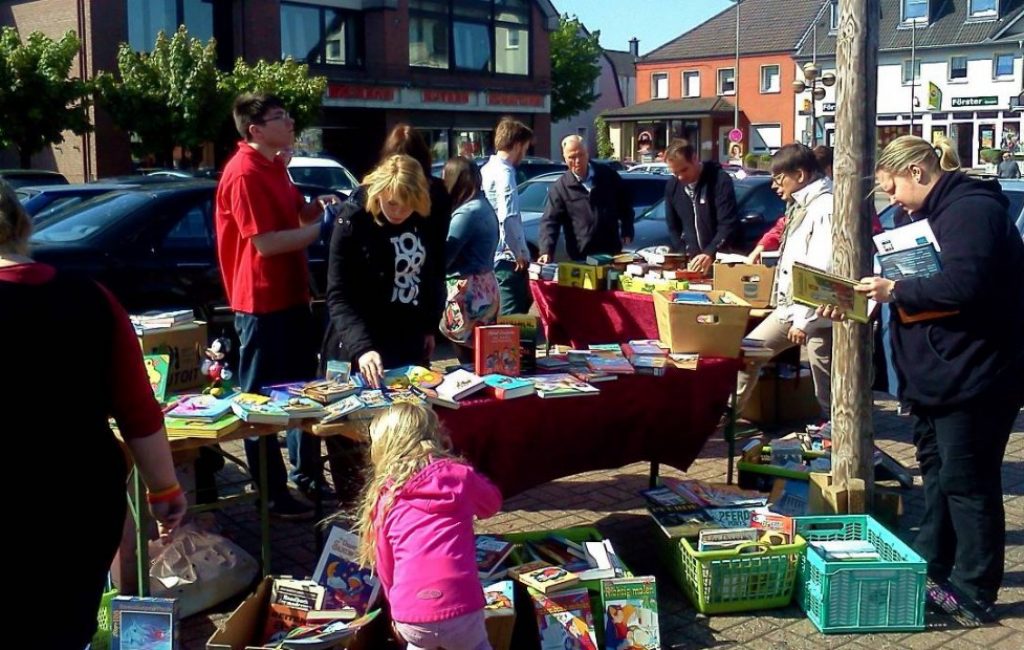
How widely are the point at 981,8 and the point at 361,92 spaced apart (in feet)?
106

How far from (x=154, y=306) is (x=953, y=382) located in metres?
5.95

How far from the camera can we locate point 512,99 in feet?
128

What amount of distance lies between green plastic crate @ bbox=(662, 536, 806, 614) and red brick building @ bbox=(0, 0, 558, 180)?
24.7m

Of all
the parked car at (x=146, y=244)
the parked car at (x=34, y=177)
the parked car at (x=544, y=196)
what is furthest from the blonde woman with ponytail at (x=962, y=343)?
the parked car at (x=34, y=177)

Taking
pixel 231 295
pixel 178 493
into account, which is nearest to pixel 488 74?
pixel 231 295

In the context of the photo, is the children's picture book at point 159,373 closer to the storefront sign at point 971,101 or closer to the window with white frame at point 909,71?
the storefront sign at point 971,101

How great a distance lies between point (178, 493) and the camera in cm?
302

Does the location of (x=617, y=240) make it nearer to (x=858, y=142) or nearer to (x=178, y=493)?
(x=858, y=142)

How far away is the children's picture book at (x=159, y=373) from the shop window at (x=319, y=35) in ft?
93.0

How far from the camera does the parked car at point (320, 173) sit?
18438mm

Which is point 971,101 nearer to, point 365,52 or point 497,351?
point 365,52

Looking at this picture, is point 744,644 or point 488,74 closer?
point 744,644

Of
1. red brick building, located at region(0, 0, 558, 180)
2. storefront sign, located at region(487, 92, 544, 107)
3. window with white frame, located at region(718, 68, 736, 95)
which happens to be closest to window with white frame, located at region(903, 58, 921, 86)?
window with white frame, located at region(718, 68, 736, 95)

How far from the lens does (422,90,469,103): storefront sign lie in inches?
1411
